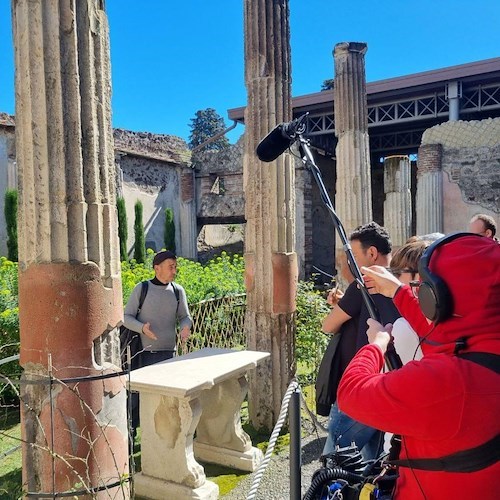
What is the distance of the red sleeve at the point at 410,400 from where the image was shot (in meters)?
1.20

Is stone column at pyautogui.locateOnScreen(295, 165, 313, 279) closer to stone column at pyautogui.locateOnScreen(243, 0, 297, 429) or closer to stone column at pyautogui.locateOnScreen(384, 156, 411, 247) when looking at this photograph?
stone column at pyautogui.locateOnScreen(384, 156, 411, 247)

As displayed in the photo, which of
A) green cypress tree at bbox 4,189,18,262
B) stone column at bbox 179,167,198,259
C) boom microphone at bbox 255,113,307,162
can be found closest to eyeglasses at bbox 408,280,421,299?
boom microphone at bbox 255,113,307,162

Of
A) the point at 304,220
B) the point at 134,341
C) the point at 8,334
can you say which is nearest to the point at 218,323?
the point at 8,334

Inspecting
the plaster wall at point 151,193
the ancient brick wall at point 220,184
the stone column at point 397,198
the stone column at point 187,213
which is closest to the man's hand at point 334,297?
the stone column at point 397,198

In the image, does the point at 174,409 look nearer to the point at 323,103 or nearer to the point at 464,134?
the point at 464,134

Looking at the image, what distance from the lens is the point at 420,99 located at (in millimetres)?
14711

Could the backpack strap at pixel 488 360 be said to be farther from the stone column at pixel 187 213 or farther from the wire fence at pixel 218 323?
the stone column at pixel 187 213

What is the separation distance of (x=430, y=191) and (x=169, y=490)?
37.3 ft

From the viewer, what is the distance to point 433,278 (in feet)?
4.25

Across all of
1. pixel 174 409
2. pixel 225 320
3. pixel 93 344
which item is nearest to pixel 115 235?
pixel 93 344

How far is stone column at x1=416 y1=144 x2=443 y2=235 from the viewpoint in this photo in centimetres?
1302

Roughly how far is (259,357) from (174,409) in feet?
2.98

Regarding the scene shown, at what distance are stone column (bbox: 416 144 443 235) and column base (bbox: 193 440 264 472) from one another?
10.2 m

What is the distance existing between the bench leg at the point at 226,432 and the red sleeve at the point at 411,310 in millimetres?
2459
